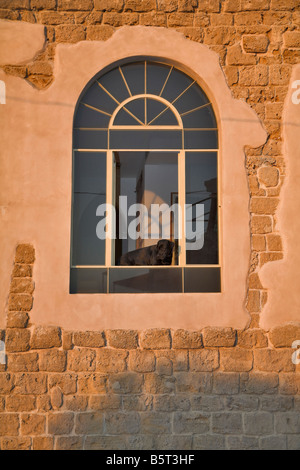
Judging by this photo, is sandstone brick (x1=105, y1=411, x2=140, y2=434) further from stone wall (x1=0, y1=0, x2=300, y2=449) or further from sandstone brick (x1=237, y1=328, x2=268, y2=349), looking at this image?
sandstone brick (x1=237, y1=328, x2=268, y2=349)

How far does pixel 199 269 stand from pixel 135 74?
7.95 feet

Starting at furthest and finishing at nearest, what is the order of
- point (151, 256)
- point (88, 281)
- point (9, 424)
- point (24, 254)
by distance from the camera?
point (151, 256) < point (88, 281) < point (24, 254) < point (9, 424)

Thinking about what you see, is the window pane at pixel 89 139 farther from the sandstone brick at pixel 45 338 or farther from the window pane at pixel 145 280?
the sandstone brick at pixel 45 338

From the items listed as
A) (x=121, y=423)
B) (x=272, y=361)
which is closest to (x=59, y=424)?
(x=121, y=423)

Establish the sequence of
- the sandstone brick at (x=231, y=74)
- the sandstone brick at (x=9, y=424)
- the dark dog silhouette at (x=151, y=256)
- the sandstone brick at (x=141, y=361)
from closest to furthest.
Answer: the sandstone brick at (x=9, y=424), the sandstone brick at (x=141, y=361), the dark dog silhouette at (x=151, y=256), the sandstone brick at (x=231, y=74)

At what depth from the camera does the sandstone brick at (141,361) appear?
4840 mm

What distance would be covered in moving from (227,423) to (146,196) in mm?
2665

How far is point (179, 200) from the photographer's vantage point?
5309 millimetres

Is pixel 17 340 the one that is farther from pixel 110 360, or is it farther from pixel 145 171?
pixel 145 171

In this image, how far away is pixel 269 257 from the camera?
5.05 m

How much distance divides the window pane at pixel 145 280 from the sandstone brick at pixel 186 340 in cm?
48

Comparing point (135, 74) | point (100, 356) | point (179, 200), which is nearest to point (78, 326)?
point (100, 356)

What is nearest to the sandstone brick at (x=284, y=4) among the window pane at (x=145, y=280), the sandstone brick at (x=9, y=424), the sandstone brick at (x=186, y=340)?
the window pane at (x=145, y=280)

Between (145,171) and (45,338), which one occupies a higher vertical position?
(145,171)
